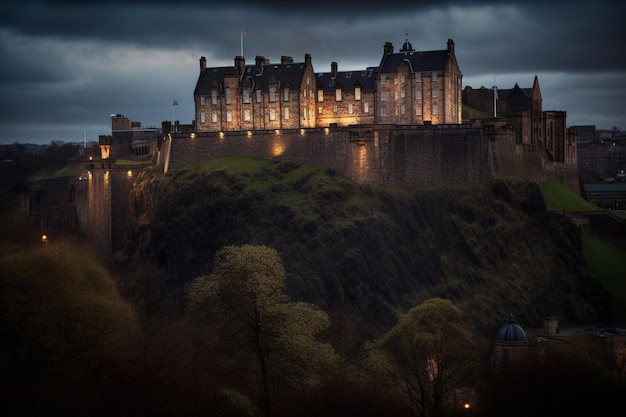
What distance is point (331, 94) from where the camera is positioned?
113 m

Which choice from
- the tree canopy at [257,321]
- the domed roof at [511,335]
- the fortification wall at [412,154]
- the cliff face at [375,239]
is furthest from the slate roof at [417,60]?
the tree canopy at [257,321]

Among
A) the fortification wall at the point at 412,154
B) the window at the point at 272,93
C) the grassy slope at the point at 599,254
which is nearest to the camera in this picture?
the fortification wall at the point at 412,154

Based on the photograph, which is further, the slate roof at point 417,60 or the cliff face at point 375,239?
the slate roof at point 417,60

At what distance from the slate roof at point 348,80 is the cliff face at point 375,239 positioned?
10.3 metres

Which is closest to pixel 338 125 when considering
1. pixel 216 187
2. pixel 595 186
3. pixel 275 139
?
pixel 275 139

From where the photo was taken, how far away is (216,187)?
344ft

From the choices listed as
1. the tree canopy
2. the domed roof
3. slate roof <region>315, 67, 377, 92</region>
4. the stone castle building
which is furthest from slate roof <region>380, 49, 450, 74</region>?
the tree canopy

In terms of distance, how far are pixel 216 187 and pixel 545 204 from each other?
97.5ft

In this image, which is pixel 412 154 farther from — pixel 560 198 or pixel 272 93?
pixel 560 198

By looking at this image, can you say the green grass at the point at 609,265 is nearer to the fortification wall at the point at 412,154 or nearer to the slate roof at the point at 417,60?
the fortification wall at the point at 412,154

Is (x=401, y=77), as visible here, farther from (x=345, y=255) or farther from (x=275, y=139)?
(x=345, y=255)

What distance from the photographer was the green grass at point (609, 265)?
109m

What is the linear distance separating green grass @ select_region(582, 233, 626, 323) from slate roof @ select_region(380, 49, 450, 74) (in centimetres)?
2234

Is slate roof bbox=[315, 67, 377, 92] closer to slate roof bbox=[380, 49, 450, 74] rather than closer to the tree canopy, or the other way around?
slate roof bbox=[380, 49, 450, 74]
